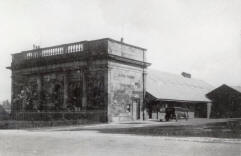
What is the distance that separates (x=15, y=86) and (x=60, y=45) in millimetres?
7125

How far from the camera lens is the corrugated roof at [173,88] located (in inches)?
1375

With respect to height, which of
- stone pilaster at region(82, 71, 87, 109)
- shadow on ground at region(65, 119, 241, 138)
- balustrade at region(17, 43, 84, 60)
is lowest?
shadow on ground at region(65, 119, 241, 138)

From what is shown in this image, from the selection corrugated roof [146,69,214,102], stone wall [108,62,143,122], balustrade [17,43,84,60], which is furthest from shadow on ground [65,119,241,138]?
corrugated roof [146,69,214,102]

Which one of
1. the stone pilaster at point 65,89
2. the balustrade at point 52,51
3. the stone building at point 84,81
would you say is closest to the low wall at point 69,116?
the stone building at point 84,81

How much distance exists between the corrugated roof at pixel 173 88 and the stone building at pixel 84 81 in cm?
332

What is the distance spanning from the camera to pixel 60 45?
3072 cm

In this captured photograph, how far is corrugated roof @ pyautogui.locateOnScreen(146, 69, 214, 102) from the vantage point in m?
34.9

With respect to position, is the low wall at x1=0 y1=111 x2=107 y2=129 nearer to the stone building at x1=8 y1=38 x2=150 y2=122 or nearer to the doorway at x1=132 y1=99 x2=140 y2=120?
the stone building at x1=8 y1=38 x2=150 y2=122

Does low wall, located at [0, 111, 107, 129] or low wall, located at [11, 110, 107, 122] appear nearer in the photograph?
low wall, located at [0, 111, 107, 129]

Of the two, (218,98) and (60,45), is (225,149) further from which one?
(218,98)

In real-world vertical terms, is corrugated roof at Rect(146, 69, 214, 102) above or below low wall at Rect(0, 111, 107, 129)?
above

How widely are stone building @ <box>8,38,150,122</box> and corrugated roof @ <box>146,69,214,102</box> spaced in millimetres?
3324

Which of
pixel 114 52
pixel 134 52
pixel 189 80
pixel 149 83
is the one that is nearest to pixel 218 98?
pixel 189 80

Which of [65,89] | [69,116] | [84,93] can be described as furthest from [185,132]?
[65,89]
